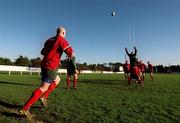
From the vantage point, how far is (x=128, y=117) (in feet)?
23.9

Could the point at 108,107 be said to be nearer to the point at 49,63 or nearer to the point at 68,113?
the point at 68,113

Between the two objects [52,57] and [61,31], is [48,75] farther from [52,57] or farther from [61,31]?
[61,31]

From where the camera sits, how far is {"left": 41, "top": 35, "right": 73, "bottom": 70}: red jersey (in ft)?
23.9

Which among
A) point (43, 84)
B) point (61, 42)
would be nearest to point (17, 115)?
point (43, 84)

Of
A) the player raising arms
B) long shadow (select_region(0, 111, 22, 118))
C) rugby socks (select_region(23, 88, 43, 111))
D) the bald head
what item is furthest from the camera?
the bald head

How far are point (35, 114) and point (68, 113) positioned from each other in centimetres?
86

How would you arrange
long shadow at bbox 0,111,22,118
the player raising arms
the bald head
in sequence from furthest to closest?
1. the bald head
2. the player raising arms
3. long shadow at bbox 0,111,22,118

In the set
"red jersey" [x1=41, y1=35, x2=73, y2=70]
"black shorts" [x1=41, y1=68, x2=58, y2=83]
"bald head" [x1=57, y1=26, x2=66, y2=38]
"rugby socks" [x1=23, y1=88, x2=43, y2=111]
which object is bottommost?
"rugby socks" [x1=23, y1=88, x2=43, y2=111]

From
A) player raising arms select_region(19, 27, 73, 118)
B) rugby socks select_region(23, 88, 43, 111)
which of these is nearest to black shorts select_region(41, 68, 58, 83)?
player raising arms select_region(19, 27, 73, 118)

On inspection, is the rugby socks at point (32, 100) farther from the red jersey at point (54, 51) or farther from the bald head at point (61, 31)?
the bald head at point (61, 31)

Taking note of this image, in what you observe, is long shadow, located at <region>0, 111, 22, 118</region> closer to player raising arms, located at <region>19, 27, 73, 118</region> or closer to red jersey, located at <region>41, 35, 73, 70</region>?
player raising arms, located at <region>19, 27, 73, 118</region>

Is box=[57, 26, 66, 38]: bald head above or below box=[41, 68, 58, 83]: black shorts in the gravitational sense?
above

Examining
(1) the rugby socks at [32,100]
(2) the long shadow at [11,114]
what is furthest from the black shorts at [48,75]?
(2) the long shadow at [11,114]

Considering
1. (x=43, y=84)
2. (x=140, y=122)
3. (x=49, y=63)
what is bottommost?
(x=140, y=122)
